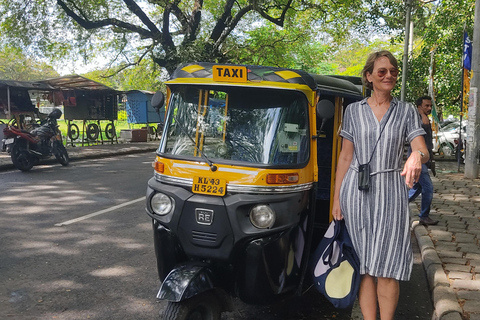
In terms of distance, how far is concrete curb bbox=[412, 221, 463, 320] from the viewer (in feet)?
12.2

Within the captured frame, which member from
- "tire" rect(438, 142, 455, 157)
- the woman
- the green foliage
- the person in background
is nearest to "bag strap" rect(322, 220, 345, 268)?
the woman

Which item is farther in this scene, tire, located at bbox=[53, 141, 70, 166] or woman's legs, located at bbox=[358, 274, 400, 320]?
tire, located at bbox=[53, 141, 70, 166]

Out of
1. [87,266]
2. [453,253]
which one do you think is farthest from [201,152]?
[453,253]

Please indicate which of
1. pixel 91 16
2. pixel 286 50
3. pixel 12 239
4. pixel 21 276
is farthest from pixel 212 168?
pixel 286 50

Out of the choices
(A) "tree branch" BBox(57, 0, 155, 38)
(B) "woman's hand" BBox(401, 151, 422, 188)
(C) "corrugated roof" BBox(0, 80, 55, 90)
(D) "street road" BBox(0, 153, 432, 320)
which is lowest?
(D) "street road" BBox(0, 153, 432, 320)

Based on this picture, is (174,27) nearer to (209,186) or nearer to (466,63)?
(466,63)

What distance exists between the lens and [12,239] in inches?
227

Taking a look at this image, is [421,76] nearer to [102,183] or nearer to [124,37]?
[124,37]

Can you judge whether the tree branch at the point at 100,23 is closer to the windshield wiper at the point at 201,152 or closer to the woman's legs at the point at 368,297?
the windshield wiper at the point at 201,152

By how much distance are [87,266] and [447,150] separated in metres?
17.2

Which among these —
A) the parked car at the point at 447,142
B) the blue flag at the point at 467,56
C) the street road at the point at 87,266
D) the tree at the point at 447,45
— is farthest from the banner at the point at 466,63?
the street road at the point at 87,266

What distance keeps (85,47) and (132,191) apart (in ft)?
49.3

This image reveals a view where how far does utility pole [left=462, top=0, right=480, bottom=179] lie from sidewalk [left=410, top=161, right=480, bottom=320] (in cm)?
258

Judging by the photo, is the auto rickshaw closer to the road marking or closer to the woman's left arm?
the woman's left arm
